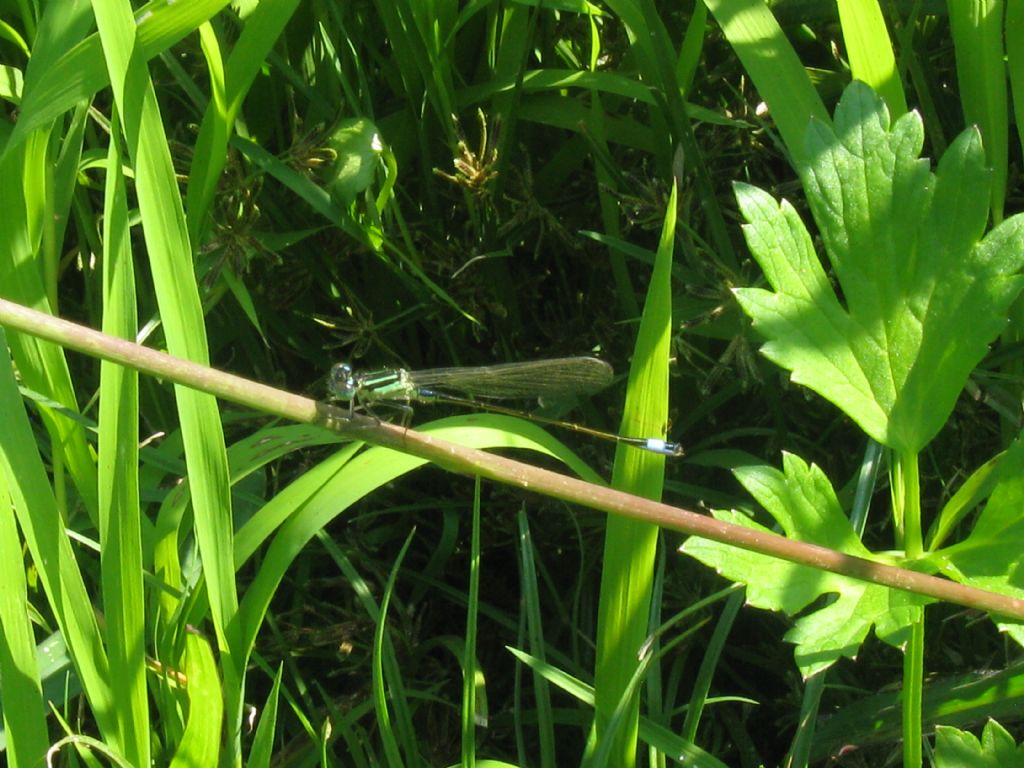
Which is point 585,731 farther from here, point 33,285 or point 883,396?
point 33,285

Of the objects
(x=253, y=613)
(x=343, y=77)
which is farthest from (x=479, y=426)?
(x=343, y=77)

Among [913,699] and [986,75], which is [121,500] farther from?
[986,75]

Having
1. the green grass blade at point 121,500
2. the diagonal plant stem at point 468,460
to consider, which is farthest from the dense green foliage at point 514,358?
the diagonal plant stem at point 468,460

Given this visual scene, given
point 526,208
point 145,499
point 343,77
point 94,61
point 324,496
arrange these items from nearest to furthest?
point 94,61 < point 324,496 < point 145,499 < point 343,77 < point 526,208

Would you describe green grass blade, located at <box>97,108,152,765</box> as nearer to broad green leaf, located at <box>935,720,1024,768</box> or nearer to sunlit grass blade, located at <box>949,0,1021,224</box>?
broad green leaf, located at <box>935,720,1024,768</box>

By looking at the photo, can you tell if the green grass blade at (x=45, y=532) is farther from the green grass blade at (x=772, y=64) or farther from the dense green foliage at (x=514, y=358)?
the green grass blade at (x=772, y=64)

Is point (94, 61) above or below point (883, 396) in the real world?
above

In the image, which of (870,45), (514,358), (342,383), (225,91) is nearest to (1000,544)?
(870,45)
